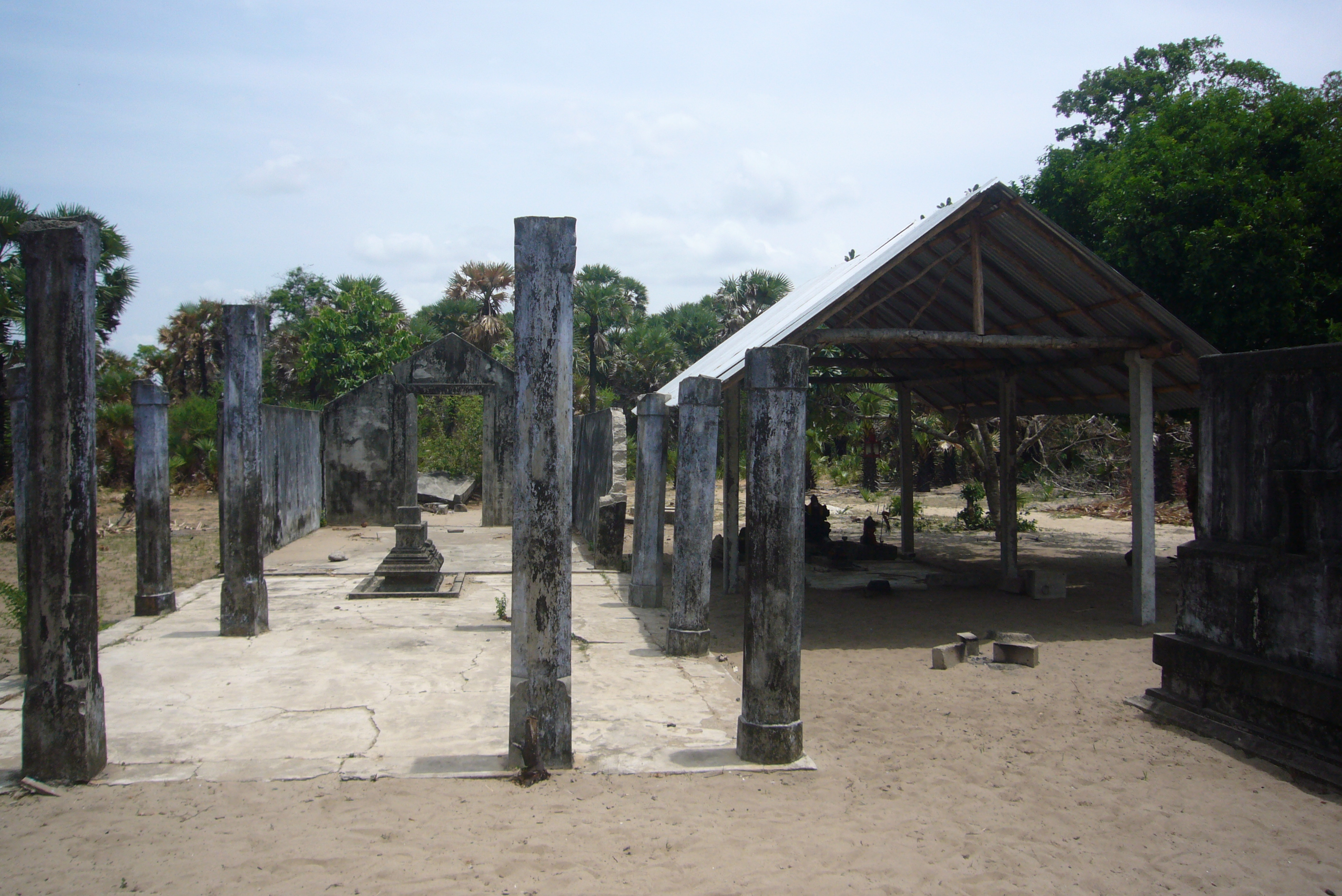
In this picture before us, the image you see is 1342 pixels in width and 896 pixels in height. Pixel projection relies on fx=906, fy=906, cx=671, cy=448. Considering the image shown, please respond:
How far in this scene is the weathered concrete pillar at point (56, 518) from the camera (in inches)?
174

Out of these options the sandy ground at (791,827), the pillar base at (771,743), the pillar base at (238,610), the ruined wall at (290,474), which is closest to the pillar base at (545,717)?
the sandy ground at (791,827)

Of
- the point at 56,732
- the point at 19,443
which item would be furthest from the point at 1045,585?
the point at 19,443

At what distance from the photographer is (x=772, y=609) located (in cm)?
479

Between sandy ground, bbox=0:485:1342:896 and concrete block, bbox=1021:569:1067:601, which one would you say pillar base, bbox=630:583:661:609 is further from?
concrete block, bbox=1021:569:1067:601

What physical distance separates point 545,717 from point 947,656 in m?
3.87

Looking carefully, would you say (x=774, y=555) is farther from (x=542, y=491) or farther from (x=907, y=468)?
(x=907, y=468)

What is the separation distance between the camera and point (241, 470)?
7.77 meters

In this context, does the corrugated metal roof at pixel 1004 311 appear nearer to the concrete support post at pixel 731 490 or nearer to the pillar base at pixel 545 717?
the concrete support post at pixel 731 490

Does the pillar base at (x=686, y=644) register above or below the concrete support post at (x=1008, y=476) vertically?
below

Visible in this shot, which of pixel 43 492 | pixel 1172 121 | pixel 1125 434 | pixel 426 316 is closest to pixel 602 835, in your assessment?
pixel 43 492

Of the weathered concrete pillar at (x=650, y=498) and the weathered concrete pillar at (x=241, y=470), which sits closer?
the weathered concrete pillar at (x=241, y=470)

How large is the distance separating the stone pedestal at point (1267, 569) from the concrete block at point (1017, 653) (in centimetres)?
122

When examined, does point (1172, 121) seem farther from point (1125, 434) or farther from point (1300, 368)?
point (1125, 434)

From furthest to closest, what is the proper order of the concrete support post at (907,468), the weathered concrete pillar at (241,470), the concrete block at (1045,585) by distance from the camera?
1. the concrete support post at (907,468)
2. the concrete block at (1045,585)
3. the weathered concrete pillar at (241,470)
